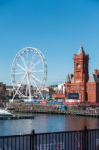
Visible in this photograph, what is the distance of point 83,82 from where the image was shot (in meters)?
91.2

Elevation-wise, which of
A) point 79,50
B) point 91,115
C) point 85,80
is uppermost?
point 79,50

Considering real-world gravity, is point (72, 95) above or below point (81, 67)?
below

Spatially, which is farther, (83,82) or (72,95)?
(72,95)

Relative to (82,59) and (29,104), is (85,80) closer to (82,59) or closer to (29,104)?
(82,59)

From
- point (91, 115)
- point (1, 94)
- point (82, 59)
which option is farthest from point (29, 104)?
point (1, 94)

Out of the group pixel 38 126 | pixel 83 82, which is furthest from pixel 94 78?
pixel 38 126

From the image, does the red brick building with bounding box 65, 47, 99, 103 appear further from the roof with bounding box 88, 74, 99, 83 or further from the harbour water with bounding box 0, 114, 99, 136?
the harbour water with bounding box 0, 114, 99, 136

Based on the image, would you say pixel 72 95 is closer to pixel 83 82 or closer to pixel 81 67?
pixel 83 82

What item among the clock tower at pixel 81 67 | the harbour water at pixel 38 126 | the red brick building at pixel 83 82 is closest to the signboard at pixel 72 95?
the red brick building at pixel 83 82

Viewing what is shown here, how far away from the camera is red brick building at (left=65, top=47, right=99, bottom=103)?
9125 centimetres

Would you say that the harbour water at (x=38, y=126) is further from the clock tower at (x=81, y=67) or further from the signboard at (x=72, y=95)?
the signboard at (x=72, y=95)

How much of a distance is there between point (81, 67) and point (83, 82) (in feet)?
11.3

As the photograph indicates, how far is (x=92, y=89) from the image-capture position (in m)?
91.2

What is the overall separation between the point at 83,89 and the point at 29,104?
12874 mm
